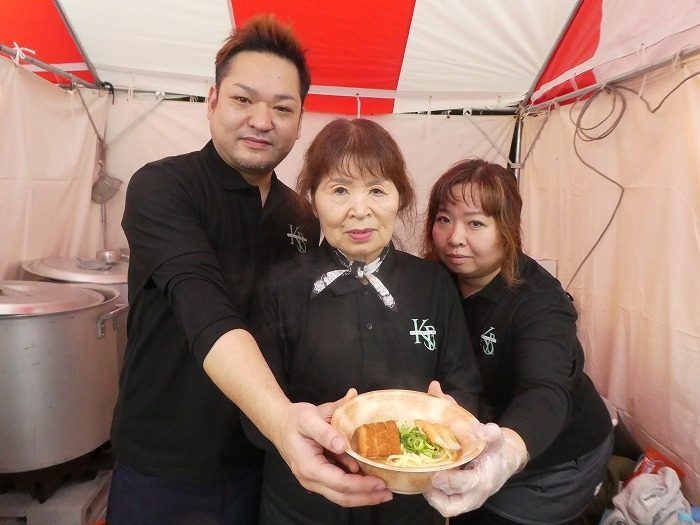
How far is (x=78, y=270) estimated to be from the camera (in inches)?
112

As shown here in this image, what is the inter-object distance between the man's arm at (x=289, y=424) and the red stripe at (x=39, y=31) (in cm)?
303

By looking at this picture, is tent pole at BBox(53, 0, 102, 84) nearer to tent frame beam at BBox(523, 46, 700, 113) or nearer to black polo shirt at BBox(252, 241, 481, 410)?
black polo shirt at BBox(252, 241, 481, 410)

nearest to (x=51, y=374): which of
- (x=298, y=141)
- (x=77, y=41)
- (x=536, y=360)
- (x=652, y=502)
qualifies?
(x=536, y=360)

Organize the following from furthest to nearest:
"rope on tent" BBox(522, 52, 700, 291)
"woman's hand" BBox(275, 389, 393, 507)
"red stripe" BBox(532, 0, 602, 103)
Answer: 1. "red stripe" BBox(532, 0, 602, 103)
2. "rope on tent" BBox(522, 52, 700, 291)
3. "woman's hand" BBox(275, 389, 393, 507)

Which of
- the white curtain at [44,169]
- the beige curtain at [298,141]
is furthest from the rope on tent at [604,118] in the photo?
the white curtain at [44,169]

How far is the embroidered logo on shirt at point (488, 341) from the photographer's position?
1688 mm

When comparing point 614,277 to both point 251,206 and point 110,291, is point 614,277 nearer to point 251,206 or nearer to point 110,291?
point 251,206

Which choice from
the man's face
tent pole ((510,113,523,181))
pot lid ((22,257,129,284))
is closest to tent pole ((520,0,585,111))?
tent pole ((510,113,523,181))

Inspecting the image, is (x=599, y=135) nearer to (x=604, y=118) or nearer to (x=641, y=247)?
(x=604, y=118)

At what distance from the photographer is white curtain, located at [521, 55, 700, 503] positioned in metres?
2.23

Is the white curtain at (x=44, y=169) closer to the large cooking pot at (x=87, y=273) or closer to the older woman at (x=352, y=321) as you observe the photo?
the large cooking pot at (x=87, y=273)

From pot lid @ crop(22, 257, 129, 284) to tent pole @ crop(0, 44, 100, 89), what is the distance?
1290 millimetres

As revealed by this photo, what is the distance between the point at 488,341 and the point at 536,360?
225 mm

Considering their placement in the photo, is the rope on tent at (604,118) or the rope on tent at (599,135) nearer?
the rope on tent at (604,118)
